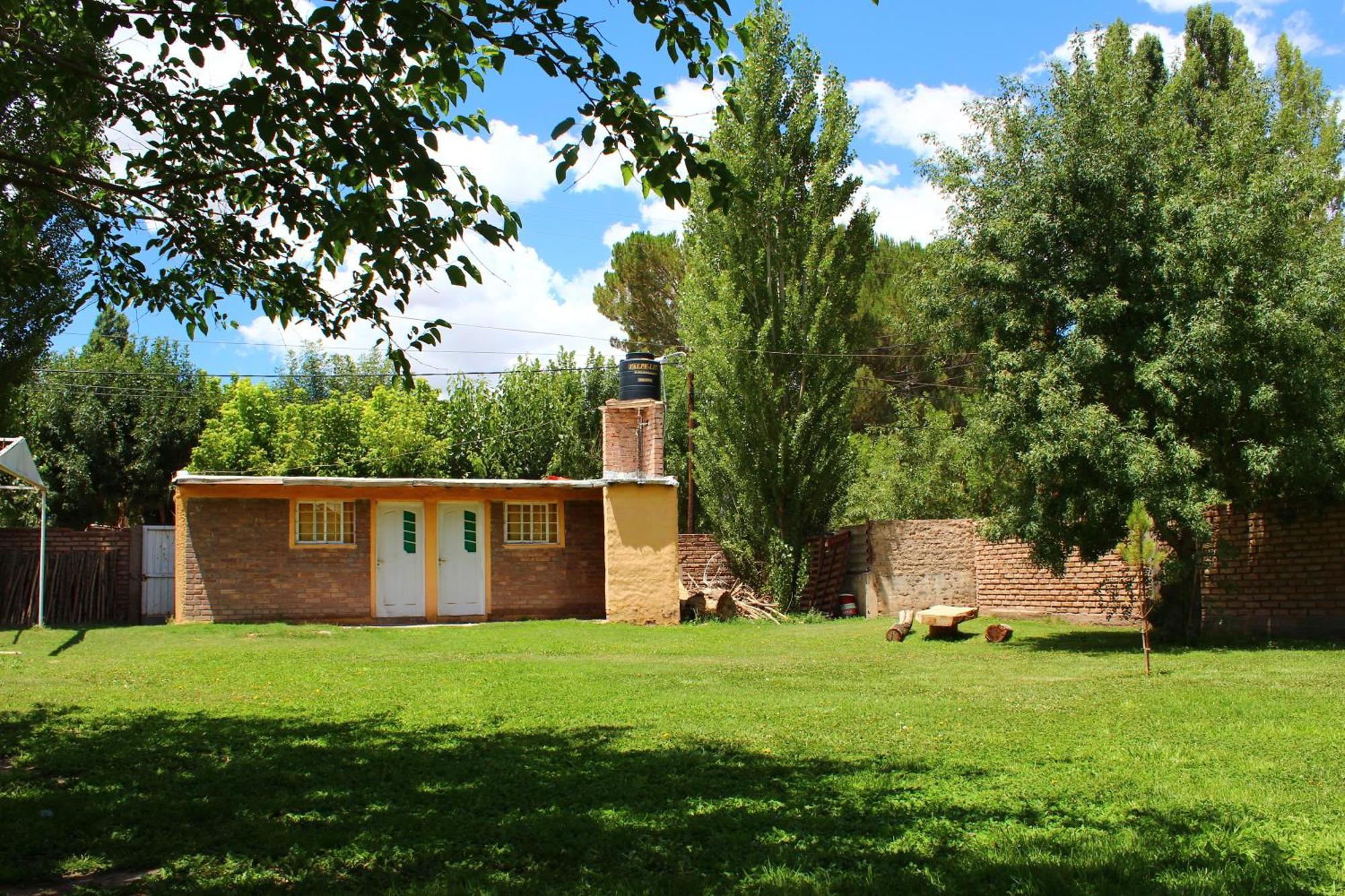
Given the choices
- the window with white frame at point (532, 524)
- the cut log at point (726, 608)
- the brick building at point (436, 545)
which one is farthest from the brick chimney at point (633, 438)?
the cut log at point (726, 608)

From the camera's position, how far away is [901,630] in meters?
15.9

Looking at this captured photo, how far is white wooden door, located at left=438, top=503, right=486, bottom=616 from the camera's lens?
2023 centimetres

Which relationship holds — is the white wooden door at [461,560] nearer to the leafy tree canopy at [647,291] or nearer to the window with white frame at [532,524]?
the window with white frame at [532,524]

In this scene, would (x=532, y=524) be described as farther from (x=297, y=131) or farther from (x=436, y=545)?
(x=297, y=131)

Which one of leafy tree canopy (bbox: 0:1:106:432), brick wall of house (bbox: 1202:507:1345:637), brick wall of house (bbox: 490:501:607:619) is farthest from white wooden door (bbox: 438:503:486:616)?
brick wall of house (bbox: 1202:507:1345:637)

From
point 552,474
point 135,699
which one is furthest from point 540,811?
point 552,474

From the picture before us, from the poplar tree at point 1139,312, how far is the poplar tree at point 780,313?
271 inches

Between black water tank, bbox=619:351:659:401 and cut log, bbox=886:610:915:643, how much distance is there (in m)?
6.73

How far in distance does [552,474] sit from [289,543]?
44.9 feet

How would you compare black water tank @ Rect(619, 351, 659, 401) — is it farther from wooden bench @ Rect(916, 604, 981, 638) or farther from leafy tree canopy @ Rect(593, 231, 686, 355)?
leafy tree canopy @ Rect(593, 231, 686, 355)

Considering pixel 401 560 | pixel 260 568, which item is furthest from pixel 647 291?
pixel 260 568

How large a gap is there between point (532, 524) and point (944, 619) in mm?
8737

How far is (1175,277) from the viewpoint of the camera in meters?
13.4

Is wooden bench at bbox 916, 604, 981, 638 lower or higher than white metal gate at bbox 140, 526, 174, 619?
lower
